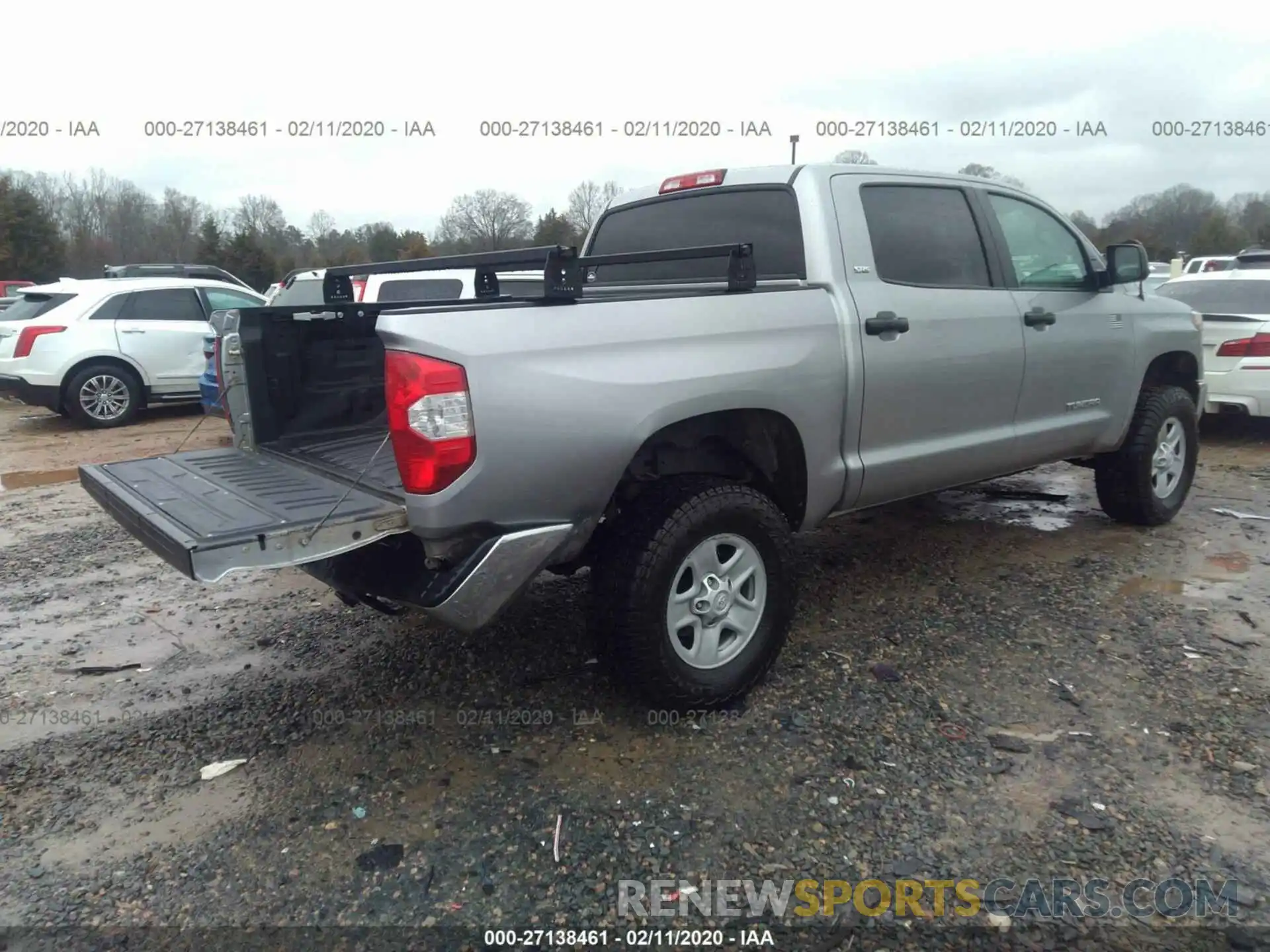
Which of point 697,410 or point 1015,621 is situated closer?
point 697,410

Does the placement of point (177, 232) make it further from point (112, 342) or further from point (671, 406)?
point (671, 406)

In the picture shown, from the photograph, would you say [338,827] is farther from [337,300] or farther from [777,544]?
[337,300]

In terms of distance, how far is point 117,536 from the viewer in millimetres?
5688

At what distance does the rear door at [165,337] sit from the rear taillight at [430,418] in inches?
353

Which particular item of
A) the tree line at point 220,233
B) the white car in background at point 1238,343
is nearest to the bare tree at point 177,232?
the tree line at point 220,233

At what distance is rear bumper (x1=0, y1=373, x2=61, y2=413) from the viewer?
988cm

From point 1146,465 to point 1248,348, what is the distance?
3.57 meters

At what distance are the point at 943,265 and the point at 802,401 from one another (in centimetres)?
126

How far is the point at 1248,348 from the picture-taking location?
771 cm

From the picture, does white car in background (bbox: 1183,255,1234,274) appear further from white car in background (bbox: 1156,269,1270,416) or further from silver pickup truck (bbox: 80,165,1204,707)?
silver pickup truck (bbox: 80,165,1204,707)

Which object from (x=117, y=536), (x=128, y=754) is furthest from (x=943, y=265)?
(x=117, y=536)

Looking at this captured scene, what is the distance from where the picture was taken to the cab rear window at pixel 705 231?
3.74 metres

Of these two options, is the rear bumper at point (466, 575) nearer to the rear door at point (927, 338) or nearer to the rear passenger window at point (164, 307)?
the rear door at point (927, 338)

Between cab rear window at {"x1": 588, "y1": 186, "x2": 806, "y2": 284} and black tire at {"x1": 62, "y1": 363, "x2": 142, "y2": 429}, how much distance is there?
7.82 metres
